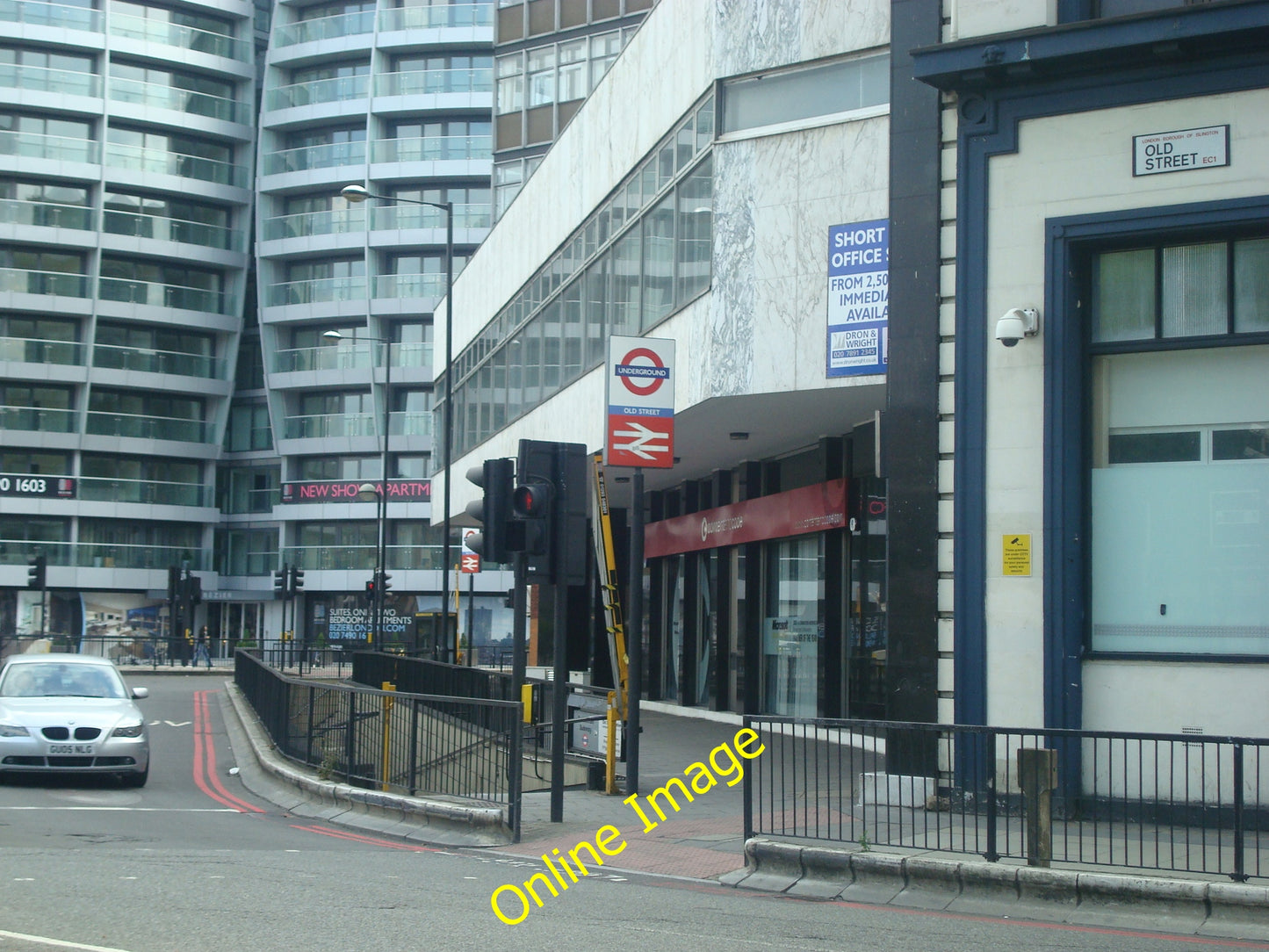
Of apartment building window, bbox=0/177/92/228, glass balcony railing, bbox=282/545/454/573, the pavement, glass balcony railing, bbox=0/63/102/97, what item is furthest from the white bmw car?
glass balcony railing, bbox=0/63/102/97

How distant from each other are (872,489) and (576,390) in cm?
654

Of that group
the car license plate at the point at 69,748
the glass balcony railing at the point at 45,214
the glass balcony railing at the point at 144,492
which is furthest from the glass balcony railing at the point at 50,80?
the car license plate at the point at 69,748

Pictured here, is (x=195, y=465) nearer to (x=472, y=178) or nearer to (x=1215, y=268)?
(x=472, y=178)

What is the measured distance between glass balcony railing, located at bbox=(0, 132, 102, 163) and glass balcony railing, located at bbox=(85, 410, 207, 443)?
11600 millimetres

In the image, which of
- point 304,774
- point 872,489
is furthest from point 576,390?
point 304,774

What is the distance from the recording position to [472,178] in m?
66.7

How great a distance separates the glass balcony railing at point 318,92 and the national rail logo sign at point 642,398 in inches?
2267

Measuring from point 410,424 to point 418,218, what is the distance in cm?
985

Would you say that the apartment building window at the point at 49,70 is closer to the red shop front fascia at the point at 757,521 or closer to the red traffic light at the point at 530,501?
the red shop front fascia at the point at 757,521

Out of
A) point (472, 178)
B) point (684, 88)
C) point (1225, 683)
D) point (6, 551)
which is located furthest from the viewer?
point (472, 178)

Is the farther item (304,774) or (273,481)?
(273,481)

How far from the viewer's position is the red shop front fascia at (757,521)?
19.8 m

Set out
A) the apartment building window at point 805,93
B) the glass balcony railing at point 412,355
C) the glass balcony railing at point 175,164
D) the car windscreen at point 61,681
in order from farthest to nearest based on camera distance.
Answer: the glass balcony railing at point 412,355
the glass balcony railing at point 175,164
the car windscreen at point 61,681
the apartment building window at point 805,93

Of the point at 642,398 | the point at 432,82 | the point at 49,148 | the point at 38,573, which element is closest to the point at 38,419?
the point at 49,148
